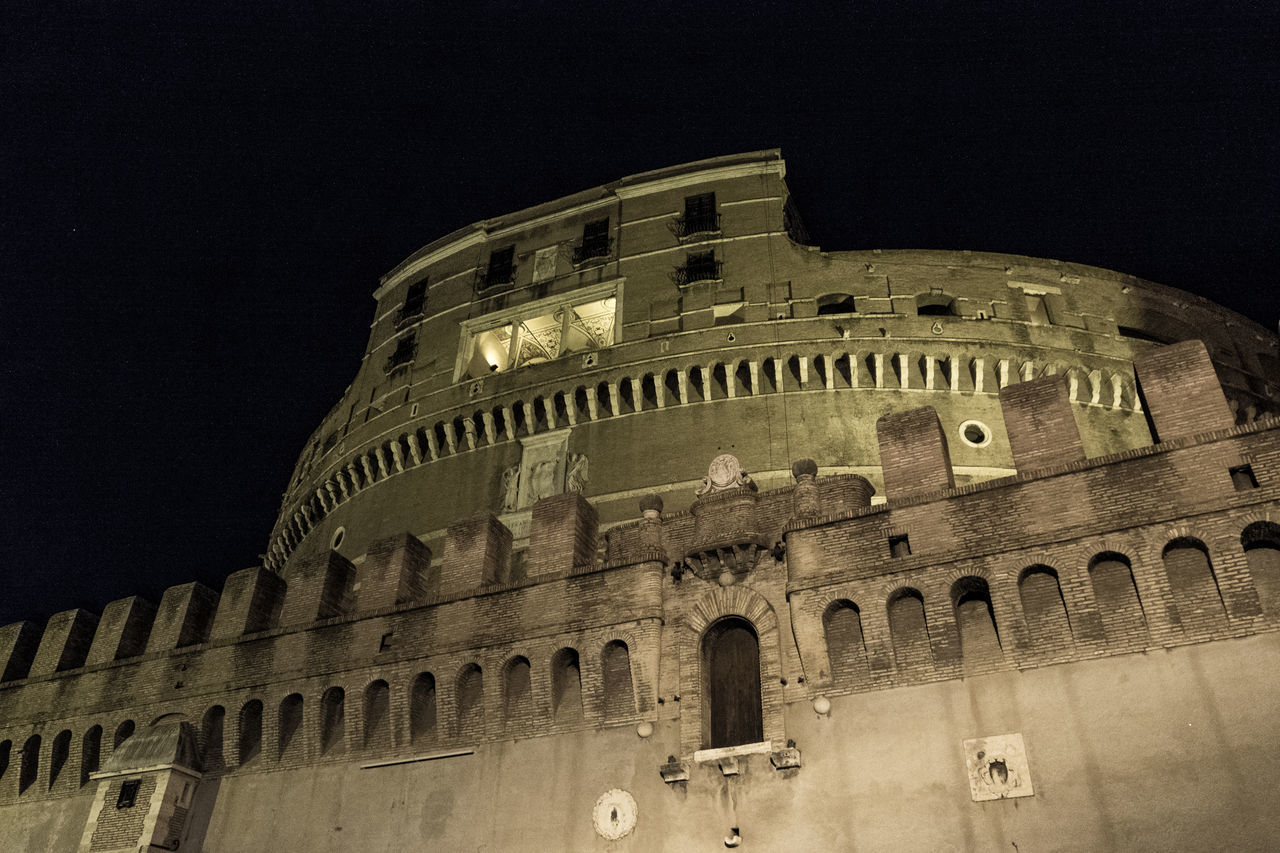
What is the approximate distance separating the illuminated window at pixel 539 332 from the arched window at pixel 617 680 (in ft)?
59.2

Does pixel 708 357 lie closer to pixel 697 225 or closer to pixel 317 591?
pixel 697 225

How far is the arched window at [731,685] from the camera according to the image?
534 inches

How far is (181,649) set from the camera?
18.0 metres

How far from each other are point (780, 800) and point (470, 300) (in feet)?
81.6

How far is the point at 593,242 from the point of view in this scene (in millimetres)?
33656

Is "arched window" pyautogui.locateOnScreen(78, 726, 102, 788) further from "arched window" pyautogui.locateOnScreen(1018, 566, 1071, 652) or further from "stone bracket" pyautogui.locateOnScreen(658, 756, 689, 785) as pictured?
"arched window" pyautogui.locateOnScreen(1018, 566, 1071, 652)

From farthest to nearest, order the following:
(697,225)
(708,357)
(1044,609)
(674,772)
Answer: (697,225) → (708,357) → (674,772) → (1044,609)

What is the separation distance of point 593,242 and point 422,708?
2081cm

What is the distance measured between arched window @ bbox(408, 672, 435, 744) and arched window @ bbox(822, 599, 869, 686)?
5.84 meters

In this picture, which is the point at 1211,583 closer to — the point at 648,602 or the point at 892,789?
the point at 892,789

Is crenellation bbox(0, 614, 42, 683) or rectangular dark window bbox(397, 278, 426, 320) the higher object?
rectangular dark window bbox(397, 278, 426, 320)


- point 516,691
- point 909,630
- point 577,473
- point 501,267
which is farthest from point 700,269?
point 909,630

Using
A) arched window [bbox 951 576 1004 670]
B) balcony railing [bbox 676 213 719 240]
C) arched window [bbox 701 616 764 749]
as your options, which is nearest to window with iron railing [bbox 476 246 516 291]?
balcony railing [bbox 676 213 719 240]

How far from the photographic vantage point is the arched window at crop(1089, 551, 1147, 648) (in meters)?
11.8
